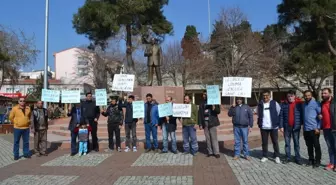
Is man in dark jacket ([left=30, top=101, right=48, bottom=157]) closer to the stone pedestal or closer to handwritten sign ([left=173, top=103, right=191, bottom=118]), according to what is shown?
handwritten sign ([left=173, top=103, right=191, bottom=118])

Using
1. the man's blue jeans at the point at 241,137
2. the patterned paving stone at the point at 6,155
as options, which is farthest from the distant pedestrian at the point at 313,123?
the patterned paving stone at the point at 6,155

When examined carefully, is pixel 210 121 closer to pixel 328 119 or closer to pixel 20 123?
pixel 328 119

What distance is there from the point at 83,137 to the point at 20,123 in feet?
5.90

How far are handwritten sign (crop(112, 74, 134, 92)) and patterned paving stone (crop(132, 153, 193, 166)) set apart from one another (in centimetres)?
275

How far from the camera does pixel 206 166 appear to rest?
8.60m

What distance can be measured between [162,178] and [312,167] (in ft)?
11.7

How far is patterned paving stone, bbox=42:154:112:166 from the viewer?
931 cm

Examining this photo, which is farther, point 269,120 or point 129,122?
point 129,122

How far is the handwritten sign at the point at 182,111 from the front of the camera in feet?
32.9

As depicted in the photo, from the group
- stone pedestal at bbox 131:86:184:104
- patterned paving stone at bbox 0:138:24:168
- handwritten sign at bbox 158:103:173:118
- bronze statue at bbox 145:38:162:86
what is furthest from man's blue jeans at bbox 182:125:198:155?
bronze statue at bbox 145:38:162:86

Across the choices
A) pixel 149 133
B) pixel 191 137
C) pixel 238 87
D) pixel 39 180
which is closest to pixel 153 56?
pixel 149 133

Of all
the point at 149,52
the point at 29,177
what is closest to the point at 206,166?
the point at 29,177

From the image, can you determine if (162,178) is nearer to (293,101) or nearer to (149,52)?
(293,101)

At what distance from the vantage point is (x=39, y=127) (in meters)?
10.6
